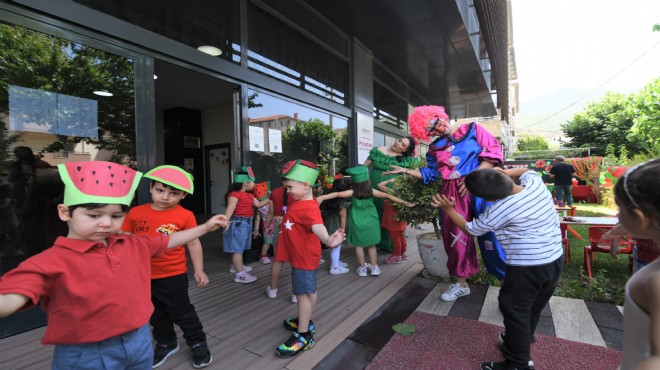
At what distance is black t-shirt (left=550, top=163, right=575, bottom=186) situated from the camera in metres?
11.2

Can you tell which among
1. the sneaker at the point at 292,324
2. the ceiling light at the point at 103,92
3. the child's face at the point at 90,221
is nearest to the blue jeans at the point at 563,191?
the sneaker at the point at 292,324

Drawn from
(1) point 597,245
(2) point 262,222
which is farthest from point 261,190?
(1) point 597,245

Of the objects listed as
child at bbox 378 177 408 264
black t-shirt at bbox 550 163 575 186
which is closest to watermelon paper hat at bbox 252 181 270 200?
child at bbox 378 177 408 264

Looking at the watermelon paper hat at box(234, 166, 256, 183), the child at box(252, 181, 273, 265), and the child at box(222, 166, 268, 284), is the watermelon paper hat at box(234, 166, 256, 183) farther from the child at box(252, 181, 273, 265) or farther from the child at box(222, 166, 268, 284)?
the child at box(252, 181, 273, 265)

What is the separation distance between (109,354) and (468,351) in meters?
2.42

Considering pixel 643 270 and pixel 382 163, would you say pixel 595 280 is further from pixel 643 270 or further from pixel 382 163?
pixel 643 270

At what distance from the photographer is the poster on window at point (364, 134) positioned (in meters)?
7.64

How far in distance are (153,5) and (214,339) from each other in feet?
11.9

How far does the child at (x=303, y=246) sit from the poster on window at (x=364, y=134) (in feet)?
16.7

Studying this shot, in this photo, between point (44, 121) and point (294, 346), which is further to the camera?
point (44, 121)

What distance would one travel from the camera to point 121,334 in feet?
4.91

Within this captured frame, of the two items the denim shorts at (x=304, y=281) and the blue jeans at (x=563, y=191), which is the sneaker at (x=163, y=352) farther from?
the blue jeans at (x=563, y=191)

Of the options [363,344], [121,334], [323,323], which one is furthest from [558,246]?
[121,334]

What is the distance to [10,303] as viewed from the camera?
3.81ft
